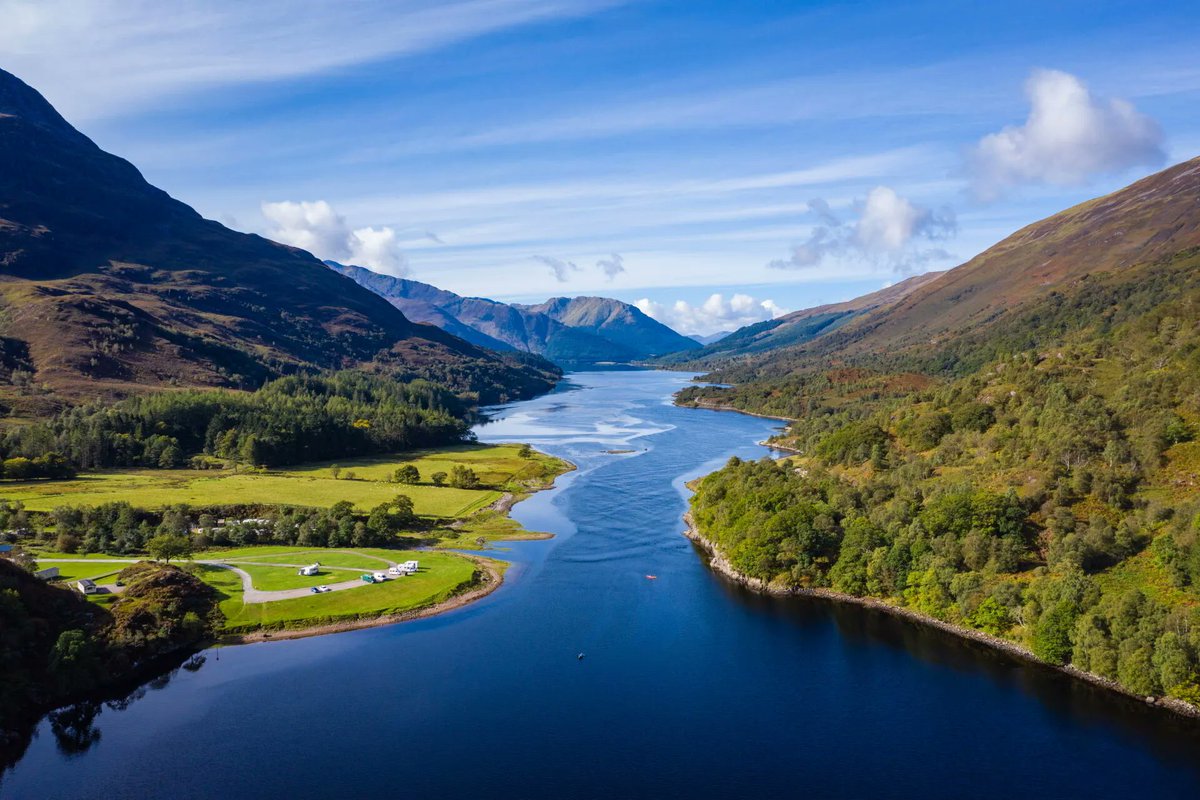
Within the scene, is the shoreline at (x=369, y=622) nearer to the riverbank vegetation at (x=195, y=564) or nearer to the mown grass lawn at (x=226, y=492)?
the riverbank vegetation at (x=195, y=564)

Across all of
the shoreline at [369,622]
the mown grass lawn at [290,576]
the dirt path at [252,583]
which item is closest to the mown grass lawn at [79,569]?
the dirt path at [252,583]

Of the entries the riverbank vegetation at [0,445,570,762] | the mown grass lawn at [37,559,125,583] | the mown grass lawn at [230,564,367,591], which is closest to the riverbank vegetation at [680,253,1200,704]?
the riverbank vegetation at [0,445,570,762]

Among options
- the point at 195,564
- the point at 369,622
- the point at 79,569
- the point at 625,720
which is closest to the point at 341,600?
the point at 369,622

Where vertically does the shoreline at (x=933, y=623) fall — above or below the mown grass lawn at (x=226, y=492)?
below

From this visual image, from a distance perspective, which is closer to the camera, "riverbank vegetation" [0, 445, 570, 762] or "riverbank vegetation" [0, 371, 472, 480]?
"riverbank vegetation" [0, 445, 570, 762]

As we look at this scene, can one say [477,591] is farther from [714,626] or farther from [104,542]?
[104,542]

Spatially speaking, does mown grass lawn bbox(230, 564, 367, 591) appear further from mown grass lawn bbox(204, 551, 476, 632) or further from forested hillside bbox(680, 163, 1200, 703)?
forested hillside bbox(680, 163, 1200, 703)

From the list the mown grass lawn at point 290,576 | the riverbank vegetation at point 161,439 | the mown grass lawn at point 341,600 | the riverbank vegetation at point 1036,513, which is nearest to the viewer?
the riverbank vegetation at point 1036,513

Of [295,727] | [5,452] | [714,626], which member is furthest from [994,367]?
[5,452]
